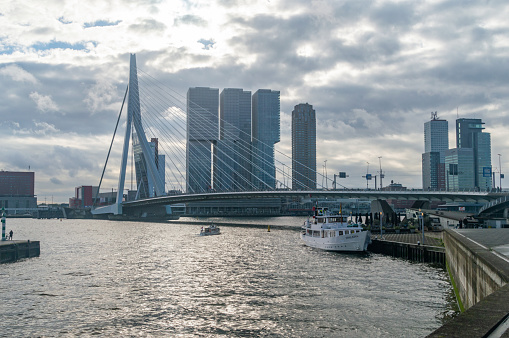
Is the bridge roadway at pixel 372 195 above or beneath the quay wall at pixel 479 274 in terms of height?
above

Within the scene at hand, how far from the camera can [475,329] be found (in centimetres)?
920

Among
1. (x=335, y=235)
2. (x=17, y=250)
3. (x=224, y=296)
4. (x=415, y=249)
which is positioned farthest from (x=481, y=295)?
(x=17, y=250)

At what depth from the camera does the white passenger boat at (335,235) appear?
182 feet

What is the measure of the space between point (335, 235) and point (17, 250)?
36.9 metres

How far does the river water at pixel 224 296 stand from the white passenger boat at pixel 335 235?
4616mm

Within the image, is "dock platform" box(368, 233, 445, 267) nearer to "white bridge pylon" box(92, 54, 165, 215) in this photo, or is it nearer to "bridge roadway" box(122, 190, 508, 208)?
"bridge roadway" box(122, 190, 508, 208)

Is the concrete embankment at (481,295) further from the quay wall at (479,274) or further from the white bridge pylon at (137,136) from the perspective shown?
the white bridge pylon at (137,136)

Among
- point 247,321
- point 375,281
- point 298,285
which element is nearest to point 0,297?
point 247,321

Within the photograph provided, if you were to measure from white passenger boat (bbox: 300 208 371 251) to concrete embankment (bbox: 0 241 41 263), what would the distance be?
34.2 metres

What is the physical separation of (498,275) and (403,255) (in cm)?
3538

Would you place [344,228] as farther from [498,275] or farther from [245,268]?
[498,275]

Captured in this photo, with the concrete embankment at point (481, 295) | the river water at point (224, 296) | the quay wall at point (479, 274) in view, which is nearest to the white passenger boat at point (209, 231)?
the river water at point (224, 296)

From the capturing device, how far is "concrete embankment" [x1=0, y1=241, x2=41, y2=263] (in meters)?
47.0

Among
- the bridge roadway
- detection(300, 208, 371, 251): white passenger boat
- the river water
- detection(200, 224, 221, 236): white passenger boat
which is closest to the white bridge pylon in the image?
the bridge roadway
